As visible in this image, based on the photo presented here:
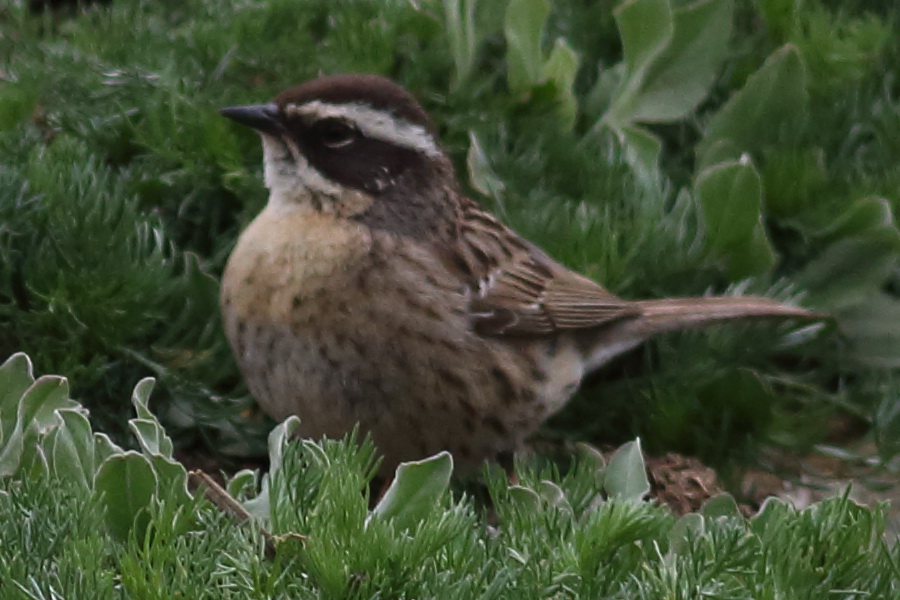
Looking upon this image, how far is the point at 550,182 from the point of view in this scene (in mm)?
5012

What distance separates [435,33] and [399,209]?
1188mm

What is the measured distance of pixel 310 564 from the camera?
2.35 meters

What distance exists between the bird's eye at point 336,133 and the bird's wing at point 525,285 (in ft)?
1.46

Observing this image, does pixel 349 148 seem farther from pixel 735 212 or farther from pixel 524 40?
pixel 735 212

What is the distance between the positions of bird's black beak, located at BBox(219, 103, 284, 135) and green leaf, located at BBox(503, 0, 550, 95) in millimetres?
1148

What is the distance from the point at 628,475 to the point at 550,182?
5.64 feet

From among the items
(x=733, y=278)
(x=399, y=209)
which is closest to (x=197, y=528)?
(x=399, y=209)

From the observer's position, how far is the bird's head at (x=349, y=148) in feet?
13.7

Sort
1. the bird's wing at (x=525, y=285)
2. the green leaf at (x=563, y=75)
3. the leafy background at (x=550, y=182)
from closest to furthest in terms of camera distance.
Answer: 1. the leafy background at (x=550, y=182)
2. the bird's wing at (x=525, y=285)
3. the green leaf at (x=563, y=75)

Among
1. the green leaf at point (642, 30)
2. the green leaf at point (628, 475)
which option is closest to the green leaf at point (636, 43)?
the green leaf at point (642, 30)

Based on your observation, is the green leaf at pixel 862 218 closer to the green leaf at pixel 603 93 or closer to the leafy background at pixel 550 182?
the leafy background at pixel 550 182

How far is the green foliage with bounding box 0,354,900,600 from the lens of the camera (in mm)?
2318

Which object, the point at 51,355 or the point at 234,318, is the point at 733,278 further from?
the point at 51,355

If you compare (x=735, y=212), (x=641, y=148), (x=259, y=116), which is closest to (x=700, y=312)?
(x=735, y=212)
